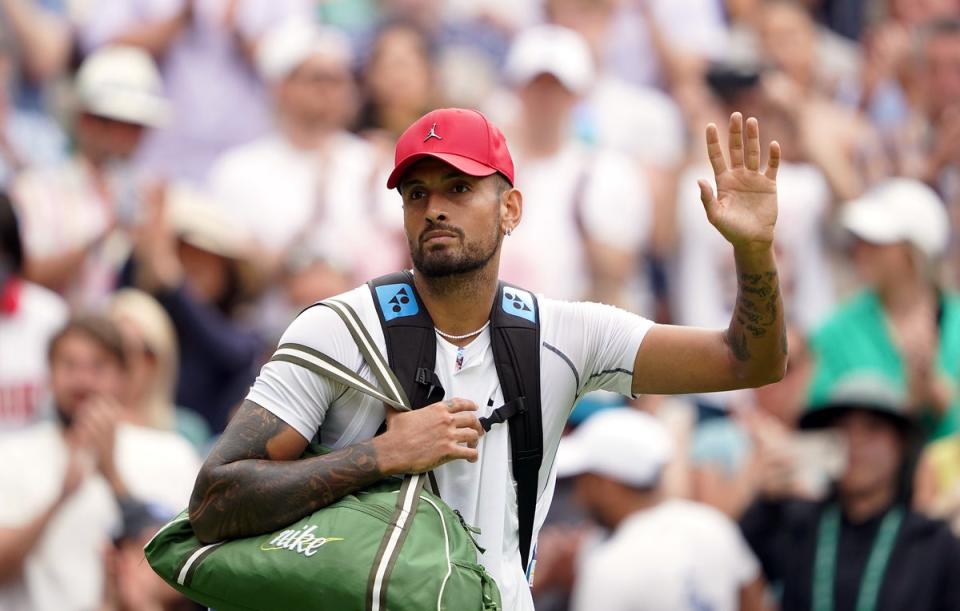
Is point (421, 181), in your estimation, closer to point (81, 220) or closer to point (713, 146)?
point (713, 146)

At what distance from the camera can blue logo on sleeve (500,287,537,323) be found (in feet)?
15.4

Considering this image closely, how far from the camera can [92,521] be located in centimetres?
727

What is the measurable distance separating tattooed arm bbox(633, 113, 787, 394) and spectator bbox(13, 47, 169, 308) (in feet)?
15.4

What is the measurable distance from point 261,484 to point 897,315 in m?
4.90

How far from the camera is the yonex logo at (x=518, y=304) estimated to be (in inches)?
185

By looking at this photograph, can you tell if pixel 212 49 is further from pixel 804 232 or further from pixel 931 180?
pixel 931 180

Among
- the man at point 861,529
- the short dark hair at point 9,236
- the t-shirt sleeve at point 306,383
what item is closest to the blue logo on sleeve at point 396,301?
the t-shirt sleeve at point 306,383

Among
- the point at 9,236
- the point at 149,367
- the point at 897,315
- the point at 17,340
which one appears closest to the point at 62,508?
the point at 149,367

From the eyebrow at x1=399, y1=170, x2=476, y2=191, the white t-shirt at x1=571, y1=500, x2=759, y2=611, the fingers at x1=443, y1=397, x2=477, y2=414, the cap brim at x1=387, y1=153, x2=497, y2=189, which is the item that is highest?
the cap brim at x1=387, y1=153, x2=497, y2=189

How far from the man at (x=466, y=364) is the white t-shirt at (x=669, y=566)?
2.32 m

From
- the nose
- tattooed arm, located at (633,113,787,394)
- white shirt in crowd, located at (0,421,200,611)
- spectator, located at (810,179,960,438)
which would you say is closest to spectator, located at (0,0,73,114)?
white shirt in crowd, located at (0,421,200,611)

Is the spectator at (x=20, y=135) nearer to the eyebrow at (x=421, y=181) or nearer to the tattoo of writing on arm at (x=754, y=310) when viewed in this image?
A: the eyebrow at (x=421, y=181)

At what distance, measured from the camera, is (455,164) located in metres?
4.50

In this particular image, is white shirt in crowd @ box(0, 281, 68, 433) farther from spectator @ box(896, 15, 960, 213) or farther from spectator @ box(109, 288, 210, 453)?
spectator @ box(896, 15, 960, 213)
